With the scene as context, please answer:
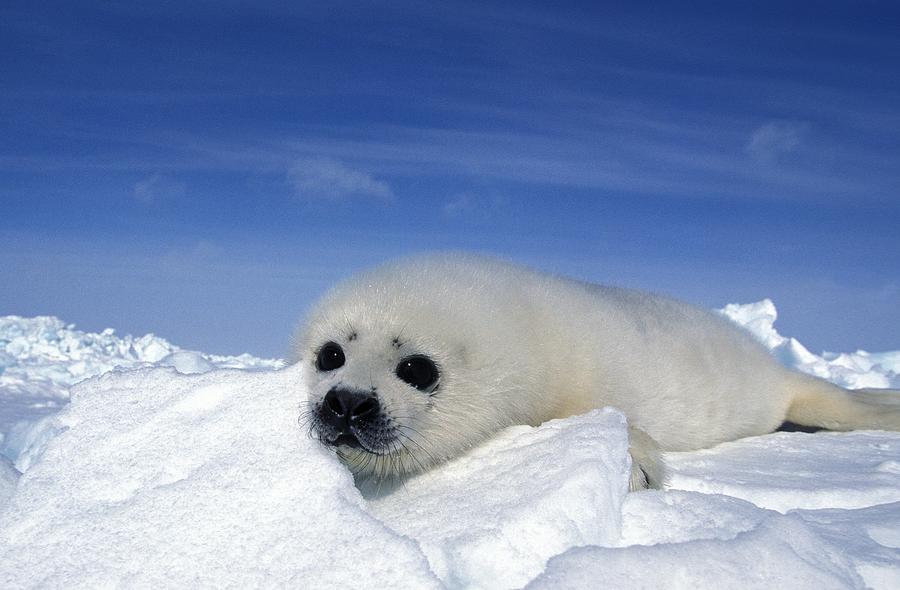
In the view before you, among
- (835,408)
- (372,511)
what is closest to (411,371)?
(372,511)

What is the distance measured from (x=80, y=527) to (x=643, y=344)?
2.80 meters

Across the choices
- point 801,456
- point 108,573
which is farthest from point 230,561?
point 801,456

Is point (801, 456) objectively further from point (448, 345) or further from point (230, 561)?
point (230, 561)

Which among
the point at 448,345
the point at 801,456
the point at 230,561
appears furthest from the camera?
the point at 801,456

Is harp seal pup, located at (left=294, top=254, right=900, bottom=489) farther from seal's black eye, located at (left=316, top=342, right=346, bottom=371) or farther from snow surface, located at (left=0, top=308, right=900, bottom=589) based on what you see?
snow surface, located at (left=0, top=308, right=900, bottom=589)

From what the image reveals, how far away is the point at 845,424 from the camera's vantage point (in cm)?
518

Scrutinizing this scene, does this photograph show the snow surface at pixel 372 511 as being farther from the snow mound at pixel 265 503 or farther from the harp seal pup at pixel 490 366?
the harp seal pup at pixel 490 366

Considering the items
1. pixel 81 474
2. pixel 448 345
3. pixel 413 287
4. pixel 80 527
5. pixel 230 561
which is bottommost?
pixel 230 561

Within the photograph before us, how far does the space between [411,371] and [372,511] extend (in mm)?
622

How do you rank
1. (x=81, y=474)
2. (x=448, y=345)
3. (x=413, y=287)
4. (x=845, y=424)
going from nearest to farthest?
1. (x=81, y=474)
2. (x=448, y=345)
3. (x=413, y=287)
4. (x=845, y=424)

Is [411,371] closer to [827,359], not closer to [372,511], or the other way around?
[372,511]

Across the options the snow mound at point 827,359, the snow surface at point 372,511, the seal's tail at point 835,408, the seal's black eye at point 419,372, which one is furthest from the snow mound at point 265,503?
the snow mound at point 827,359

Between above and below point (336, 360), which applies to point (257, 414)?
below

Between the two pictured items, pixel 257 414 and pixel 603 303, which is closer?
pixel 257 414
